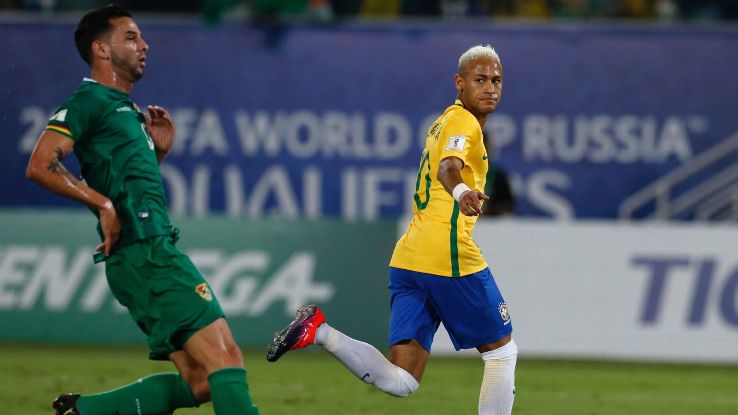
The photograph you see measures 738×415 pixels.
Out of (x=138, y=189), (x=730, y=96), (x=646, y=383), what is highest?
(x=138, y=189)

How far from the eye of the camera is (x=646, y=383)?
423 inches

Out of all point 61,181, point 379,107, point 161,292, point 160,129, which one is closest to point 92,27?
point 160,129

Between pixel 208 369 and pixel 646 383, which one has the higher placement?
pixel 208 369

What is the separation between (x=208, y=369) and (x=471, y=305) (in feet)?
5.13

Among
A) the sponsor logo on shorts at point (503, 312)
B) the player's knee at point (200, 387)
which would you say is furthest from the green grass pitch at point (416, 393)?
the player's knee at point (200, 387)

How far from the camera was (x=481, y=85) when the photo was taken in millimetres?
6621

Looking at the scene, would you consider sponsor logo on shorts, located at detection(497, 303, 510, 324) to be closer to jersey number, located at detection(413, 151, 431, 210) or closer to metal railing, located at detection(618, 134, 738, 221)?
jersey number, located at detection(413, 151, 431, 210)

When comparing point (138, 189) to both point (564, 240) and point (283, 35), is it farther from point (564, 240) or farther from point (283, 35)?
point (283, 35)

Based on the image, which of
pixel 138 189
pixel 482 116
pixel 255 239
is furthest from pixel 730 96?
pixel 138 189

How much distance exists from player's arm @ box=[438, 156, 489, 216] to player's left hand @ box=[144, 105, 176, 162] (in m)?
1.31

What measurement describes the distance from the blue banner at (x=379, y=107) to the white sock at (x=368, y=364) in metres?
8.95

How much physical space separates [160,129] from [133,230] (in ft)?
2.30

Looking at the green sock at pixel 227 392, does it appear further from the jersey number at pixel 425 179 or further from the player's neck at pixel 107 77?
the jersey number at pixel 425 179

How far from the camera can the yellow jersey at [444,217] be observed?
6.48 m
